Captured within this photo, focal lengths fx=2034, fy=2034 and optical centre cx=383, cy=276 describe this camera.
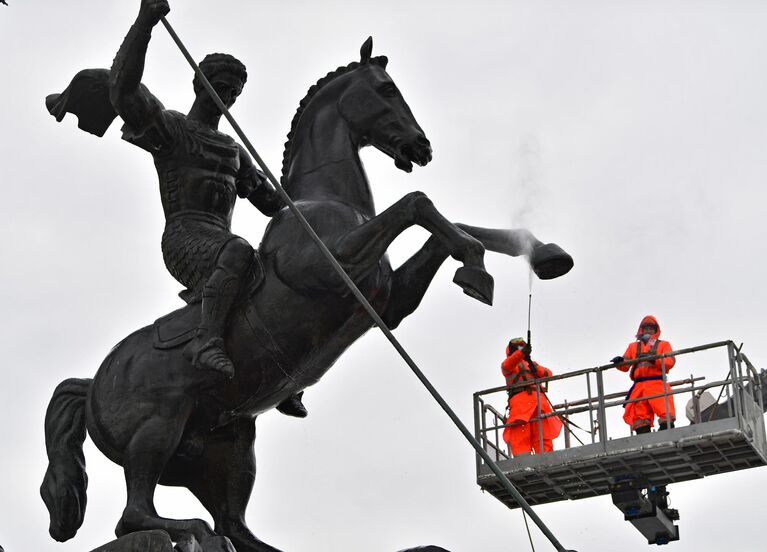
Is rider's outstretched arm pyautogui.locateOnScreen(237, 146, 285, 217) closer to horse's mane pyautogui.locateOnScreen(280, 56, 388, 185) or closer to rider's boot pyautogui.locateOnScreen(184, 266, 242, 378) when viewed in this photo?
horse's mane pyautogui.locateOnScreen(280, 56, 388, 185)

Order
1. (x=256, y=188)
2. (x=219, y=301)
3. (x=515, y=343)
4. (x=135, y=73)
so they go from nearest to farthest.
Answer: (x=219, y=301) < (x=135, y=73) < (x=256, y=188) < (x=515, y=343)

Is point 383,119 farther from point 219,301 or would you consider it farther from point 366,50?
point 219,301

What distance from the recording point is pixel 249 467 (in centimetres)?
1349

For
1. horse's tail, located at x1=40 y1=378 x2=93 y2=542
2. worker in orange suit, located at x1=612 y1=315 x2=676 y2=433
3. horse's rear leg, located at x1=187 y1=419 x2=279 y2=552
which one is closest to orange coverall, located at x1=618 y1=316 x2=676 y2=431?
worker in orange suit, located at x1=612 y1=315 x2=676 y2=433

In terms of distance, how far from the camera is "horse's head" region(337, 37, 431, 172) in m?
13.3

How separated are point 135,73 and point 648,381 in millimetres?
12298

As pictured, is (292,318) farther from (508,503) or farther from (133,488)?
(508,503)

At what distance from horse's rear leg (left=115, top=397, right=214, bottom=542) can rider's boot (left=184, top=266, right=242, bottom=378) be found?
428mm

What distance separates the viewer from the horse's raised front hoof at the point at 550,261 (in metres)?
12.9

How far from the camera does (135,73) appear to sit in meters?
13.0

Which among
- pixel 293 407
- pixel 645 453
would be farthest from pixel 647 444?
pixel 293 407

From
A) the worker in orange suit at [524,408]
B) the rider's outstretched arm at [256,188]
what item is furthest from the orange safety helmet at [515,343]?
the rider's outstretched arm at [256,188]

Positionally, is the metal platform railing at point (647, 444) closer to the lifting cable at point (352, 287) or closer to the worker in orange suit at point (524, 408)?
the worker in orange suit at point (524, 408)

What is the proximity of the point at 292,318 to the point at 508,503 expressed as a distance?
15601mm
